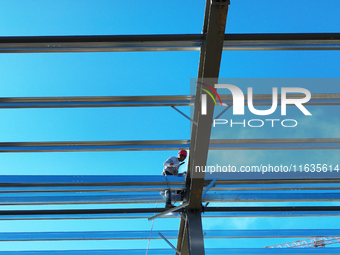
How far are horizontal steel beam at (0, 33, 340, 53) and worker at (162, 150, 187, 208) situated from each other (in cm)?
232

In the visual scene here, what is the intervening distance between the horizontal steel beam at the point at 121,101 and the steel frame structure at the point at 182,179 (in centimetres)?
2

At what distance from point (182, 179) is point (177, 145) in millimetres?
833

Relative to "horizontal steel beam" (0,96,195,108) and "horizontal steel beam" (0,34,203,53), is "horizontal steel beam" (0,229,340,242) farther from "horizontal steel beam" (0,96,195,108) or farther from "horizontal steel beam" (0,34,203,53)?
"horizontal steel beam" (0,34,203,53)

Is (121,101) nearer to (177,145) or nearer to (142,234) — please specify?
(177,145)

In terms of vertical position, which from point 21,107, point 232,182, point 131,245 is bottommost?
point 131,245

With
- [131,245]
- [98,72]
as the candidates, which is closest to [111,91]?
[98,72]

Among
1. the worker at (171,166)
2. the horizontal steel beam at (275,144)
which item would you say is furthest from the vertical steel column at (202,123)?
the horizontal steel beam at (275,144)

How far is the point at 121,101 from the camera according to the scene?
574 centimetres

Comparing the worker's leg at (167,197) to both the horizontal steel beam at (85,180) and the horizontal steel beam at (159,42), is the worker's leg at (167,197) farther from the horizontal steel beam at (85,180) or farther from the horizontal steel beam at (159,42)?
the horizontal steel beam at (159,42)

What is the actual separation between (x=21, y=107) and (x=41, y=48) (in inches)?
52.7

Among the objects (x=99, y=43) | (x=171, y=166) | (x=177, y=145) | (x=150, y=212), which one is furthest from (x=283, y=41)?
(x=150, y=212)

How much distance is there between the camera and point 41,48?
5012mm

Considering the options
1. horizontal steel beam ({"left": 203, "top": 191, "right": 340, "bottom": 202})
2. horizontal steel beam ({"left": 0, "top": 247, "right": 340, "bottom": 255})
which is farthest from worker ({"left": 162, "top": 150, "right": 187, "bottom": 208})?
horizontal steel beam ({"left": 0, "top": 247, "right": 340, "bottom": 255})

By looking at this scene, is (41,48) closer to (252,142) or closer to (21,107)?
(21,107)
